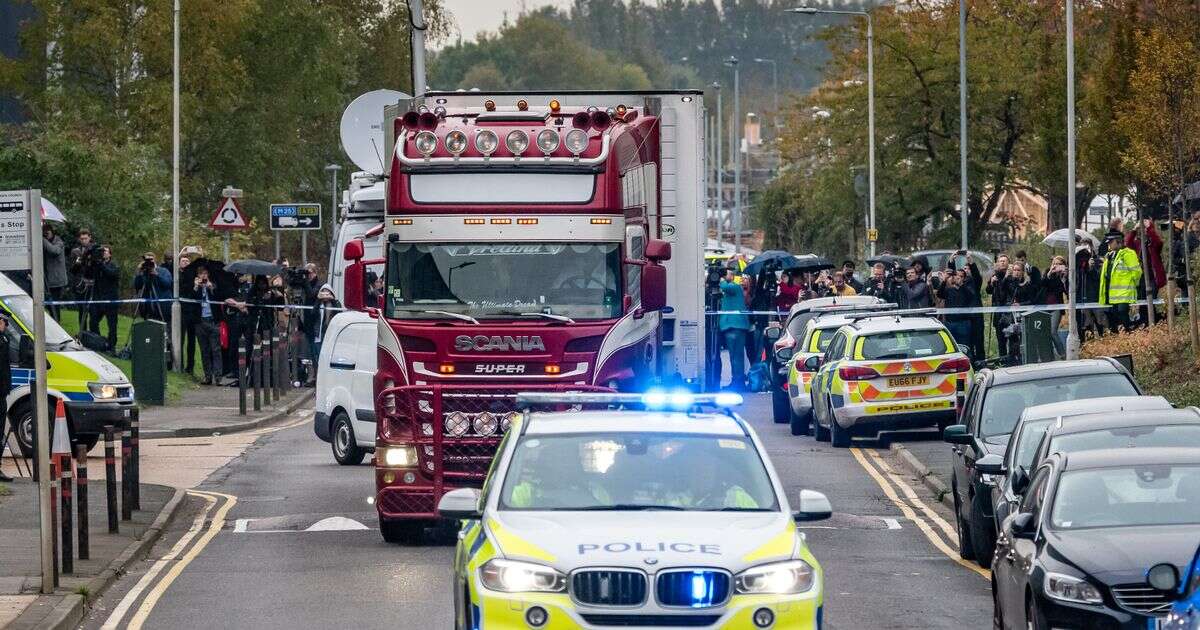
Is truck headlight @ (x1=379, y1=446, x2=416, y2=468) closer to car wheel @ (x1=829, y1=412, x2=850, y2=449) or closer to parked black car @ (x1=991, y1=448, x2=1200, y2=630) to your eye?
parked black car @ (x1=991, y1=448, x2=1200, y2=630)

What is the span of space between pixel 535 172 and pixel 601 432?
7163 millimetres

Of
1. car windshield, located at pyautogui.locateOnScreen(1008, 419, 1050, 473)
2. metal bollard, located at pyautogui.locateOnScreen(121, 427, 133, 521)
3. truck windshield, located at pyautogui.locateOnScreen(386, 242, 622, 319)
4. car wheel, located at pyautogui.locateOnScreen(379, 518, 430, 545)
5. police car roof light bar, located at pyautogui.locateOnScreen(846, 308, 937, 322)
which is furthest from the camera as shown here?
police car roof light bar, located at pyautogui.locateOnScreen(846, 308, 937, 322)

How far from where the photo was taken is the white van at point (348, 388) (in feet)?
78.3

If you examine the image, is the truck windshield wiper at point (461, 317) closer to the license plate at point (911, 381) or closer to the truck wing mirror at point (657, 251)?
the truck wing mirror at point (657, 251)

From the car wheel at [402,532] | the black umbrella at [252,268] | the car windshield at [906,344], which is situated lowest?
the car wheel at [402,532]

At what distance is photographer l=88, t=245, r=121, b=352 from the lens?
35062mm

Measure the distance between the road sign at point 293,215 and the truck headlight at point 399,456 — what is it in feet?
82.5

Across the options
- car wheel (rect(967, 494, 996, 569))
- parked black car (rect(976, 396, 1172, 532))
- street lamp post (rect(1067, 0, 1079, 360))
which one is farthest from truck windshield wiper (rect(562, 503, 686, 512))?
street lamp post (rect(1067, 0, 1079, 360))

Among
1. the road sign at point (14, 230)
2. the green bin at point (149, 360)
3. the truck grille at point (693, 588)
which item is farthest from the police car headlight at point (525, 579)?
the green bin at point (149, 360)

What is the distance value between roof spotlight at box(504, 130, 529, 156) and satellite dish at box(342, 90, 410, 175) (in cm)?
1246

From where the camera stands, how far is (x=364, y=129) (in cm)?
3130

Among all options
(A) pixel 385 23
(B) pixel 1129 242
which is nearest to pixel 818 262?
(B) pixel 1129 242

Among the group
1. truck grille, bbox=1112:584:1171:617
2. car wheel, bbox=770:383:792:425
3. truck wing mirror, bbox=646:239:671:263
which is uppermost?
truck wing mirror, bbox=646:239:671:263

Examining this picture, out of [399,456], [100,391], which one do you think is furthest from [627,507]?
[100,391]
